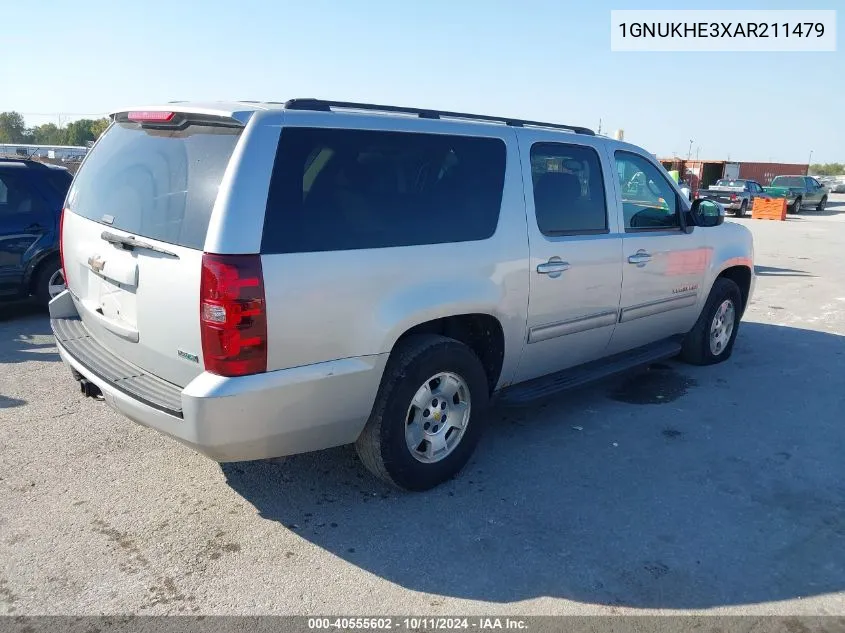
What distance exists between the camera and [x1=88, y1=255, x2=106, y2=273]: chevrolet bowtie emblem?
134 inches

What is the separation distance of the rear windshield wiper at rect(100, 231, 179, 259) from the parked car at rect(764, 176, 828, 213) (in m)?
32.8

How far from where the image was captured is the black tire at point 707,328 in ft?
→ 19.6

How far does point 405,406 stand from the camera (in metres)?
3.48

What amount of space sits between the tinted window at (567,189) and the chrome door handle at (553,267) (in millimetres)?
179

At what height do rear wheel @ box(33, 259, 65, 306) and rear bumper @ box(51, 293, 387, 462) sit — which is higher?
rear wheel @ box(33, 259, 65, 306)

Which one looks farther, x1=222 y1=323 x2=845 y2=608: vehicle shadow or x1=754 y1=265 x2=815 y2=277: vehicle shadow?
x1=754 y1=265 x2=815 y2=277: vehicle shadow

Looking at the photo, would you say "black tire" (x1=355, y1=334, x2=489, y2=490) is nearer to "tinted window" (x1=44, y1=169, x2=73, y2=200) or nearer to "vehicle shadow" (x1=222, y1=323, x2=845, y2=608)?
"vehicle shadow" (x1=222, y1=323, x2=845, y2=608)

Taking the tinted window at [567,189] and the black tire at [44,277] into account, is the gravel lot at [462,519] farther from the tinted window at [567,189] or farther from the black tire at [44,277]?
the black tire at [44,277]

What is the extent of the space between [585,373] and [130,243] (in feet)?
9.95

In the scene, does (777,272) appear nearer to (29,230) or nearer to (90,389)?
(29,230)

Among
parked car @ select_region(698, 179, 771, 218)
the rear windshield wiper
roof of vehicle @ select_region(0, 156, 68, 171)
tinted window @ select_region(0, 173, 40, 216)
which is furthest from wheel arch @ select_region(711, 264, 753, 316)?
parked car @ select_region(698, 179, 771, 218)

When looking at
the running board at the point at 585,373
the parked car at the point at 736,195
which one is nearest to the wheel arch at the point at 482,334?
the running board at the point at 585,373

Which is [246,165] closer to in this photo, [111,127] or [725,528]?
[111,127]

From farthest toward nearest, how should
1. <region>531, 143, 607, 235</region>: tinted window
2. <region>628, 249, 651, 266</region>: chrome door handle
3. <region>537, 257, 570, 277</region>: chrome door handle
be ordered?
1. <region>628, 249, 651, 266</region>: chrome door handle
2. <region>531, 143, 607, 235</region>: tinted window
3. <region>537, 257, 570, 277</region>: chrome door handle
